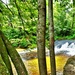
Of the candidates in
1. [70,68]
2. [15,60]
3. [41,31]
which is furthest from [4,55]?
[70,68]

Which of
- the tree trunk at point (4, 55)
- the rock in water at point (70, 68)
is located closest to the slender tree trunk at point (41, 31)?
the tree trunk at point (4, 55)

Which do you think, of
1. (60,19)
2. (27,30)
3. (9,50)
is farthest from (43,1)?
(60,19)

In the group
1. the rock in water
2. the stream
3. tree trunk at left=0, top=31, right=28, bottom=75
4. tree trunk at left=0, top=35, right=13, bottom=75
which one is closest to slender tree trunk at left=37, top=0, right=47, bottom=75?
tree trunk at left=0, top=31, right=28, bottom=75

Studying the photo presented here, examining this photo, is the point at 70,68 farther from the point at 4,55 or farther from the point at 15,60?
the point at 4,55

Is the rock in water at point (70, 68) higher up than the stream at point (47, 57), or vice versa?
the rock in water at point (70, 68)

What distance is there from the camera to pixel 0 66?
2420 mm

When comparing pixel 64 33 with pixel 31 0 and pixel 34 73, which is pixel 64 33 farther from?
pixel 31 0

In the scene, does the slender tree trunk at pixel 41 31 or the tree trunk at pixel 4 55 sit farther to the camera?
the slender tree trunk at pixel 41 31

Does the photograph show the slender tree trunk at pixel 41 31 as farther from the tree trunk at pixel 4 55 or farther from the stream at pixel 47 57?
the stream at pixel 47 57

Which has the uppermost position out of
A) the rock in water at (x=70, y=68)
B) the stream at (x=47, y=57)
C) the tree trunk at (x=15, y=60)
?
the tree trunk at (x=15, y=60)

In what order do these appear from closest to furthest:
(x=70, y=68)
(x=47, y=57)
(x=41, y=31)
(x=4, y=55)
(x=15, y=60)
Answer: (x=4, y=55), (x=15, y=60), (x=41, y=31), (x=70, y=68), (x=47, y=57)

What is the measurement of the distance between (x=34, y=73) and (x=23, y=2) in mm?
5695

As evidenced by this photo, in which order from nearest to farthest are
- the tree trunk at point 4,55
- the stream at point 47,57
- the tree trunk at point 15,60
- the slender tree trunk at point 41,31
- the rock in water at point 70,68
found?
1. the tree trunk at point 4,55
2. the tree trunk at point 15,60
3. the slender tree trunk at point 41,31
4. the rock in water at point 70,68
5. the stream at point 47,57

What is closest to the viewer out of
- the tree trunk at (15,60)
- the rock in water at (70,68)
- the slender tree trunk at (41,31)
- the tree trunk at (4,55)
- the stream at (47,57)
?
the tree trunk at (4,55)
